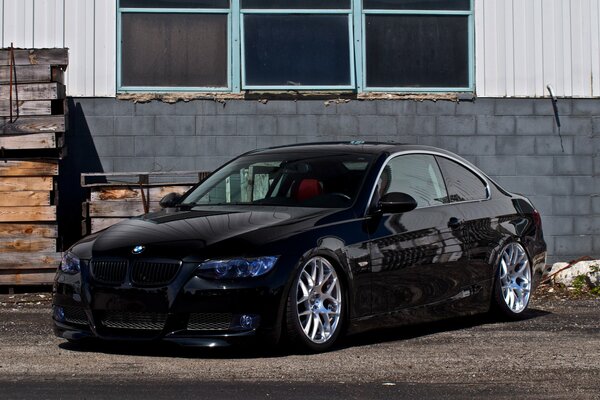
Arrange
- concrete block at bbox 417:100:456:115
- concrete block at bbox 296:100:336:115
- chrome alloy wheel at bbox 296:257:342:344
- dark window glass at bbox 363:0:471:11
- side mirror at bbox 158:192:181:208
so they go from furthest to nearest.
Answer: dark window glass at bbox 363:0:471:11 → concrete block at bbox 417:100:456:115 → concrete block at bbox 296:100:336:115 → side mirror at bbox 158:192:181:208 → chrome alloy wheel at bbox 296:257:342:344

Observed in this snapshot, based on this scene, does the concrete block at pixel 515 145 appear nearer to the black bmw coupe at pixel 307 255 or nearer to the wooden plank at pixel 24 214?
the black bmw coupe at pixel 307 255

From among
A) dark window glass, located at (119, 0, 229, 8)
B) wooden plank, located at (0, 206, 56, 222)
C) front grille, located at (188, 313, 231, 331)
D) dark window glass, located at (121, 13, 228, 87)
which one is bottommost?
front grille, located at (188, 313, 231, 331)

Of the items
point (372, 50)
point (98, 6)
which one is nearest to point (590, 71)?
point (372, 50)

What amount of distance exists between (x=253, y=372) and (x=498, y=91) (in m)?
8.89

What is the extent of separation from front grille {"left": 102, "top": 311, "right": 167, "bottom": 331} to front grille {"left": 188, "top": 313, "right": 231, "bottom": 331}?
18cm

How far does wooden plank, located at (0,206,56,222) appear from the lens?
12.7 meters

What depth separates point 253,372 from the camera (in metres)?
7.15

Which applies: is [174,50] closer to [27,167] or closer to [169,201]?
[27,167]

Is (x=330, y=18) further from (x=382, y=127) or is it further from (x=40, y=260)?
(x=40, y=260)

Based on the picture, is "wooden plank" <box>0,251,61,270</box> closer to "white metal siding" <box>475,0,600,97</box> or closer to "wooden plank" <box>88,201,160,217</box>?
"wooden plank" <box>88,201,160,217</box>

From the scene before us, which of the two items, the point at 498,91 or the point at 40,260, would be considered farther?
the point at 498,91

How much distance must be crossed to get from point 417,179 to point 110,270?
2.66 m

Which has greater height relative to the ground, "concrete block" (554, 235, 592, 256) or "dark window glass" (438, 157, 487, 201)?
"dark window glass" (438, 157, 487, 201)

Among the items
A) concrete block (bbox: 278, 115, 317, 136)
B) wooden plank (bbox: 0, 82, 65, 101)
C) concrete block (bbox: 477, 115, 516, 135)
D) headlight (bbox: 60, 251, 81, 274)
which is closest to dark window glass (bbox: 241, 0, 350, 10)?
concrete block (bbox: 278, 115, 317, 136)
